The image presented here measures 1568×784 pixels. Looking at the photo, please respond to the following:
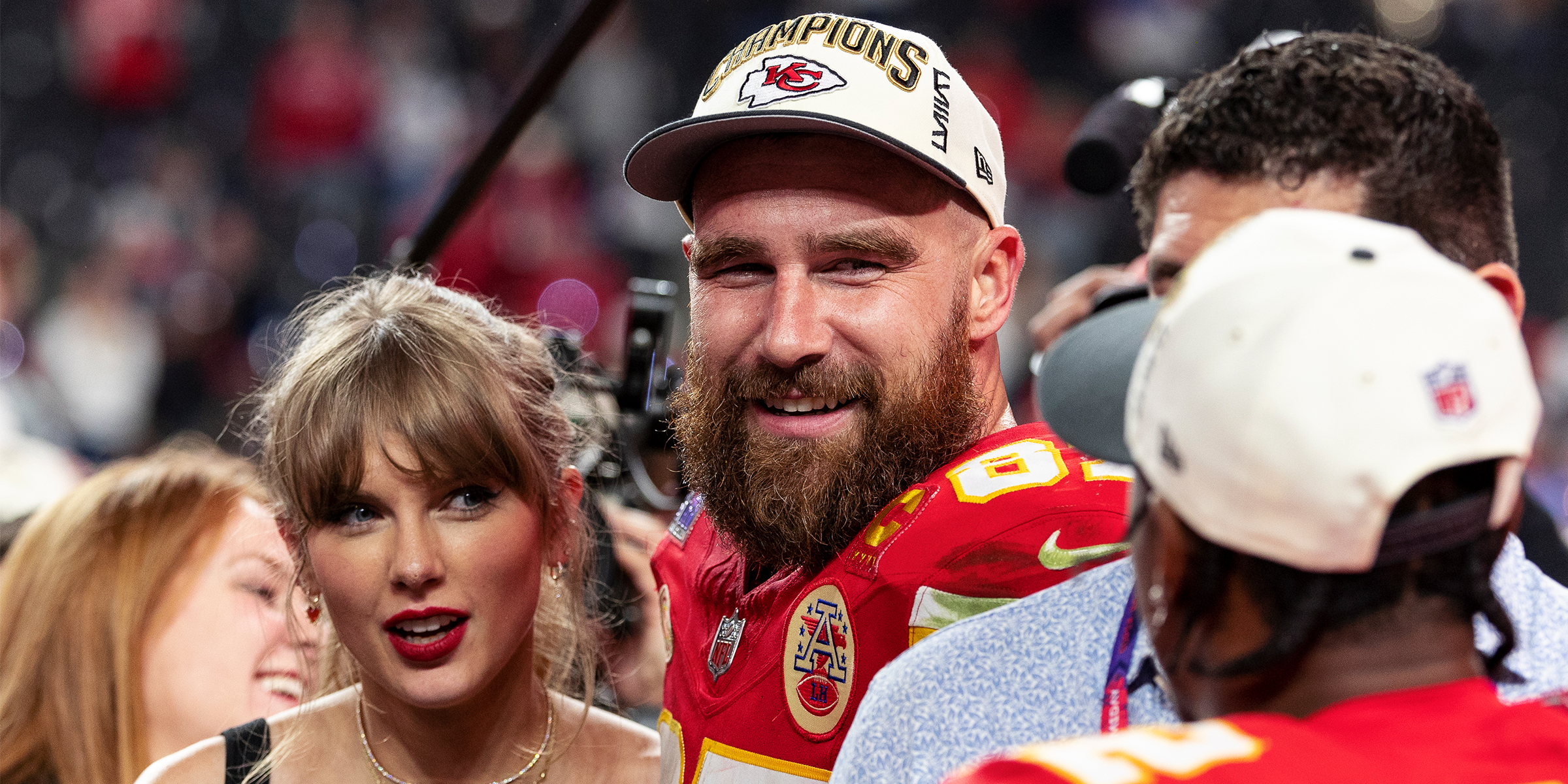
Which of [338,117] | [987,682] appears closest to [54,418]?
[338,117]

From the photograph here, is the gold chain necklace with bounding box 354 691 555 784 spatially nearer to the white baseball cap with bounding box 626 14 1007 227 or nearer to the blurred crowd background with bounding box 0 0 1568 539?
the white baseball cap with bounding box 626 14 1007 227

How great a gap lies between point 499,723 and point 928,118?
1053 mm

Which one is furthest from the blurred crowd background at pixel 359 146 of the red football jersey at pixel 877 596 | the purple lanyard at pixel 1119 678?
the purple lanyard at pixel 1119 678

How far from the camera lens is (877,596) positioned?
50.5 inches

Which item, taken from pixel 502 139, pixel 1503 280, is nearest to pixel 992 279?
pixel 1503 280

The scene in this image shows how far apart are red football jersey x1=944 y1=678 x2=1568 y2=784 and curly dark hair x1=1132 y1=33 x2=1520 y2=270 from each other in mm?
540

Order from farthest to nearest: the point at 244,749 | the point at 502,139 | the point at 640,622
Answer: the point at 640,622 → the point at 502,139 → the point at 244,749

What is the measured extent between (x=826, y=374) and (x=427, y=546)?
60cm

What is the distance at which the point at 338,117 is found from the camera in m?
7.09

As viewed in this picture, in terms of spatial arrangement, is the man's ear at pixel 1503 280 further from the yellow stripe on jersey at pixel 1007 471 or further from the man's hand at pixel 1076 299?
the man's hand at pixel 1076 299

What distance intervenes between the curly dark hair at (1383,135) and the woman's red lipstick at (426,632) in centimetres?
110

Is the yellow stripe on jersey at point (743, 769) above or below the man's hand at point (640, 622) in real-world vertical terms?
above

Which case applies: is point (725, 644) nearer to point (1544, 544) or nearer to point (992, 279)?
point (992, 279)

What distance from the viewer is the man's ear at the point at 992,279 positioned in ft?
5.17
